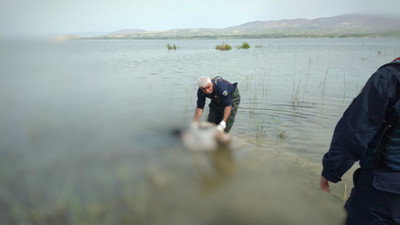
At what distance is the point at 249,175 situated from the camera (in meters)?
2.20

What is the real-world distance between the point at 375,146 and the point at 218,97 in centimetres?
341

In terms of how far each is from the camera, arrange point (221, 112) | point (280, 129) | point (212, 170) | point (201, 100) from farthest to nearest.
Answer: point (280, 129) → point (221, 112) → point (201, 100) → point (212, 170)

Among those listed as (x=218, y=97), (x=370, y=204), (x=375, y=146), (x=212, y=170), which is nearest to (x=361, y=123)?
(x=375, y=146)

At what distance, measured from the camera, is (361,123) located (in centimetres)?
163

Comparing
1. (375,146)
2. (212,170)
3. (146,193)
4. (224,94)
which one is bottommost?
(146,193)

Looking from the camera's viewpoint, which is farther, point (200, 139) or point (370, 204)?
point (200, 139)

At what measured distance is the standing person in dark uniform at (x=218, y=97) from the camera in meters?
4.56

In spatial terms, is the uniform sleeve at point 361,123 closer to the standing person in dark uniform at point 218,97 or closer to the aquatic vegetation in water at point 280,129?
the standing person in dark uniform at point 218,97

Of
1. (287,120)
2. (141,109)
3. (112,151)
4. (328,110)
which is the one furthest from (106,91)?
(328,110)

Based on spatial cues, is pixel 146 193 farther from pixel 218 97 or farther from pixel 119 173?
pixel 218 97

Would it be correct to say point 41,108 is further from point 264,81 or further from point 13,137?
point 264,81

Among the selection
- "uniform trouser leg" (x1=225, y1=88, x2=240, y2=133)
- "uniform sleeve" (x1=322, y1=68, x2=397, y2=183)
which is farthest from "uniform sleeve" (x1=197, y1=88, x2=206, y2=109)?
"uniform sleeve" (x1=322, y1=68, x2=397, y2=183)

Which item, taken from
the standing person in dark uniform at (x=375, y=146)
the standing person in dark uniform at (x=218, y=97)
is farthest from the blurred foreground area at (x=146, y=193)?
the standing person in dark uniform at (x=218, y=97)

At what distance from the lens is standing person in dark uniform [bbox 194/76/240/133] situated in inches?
179
